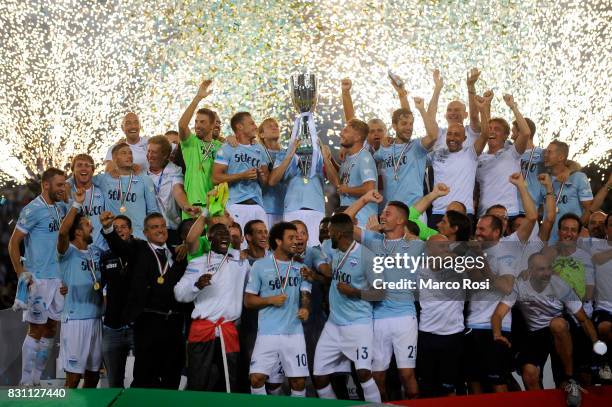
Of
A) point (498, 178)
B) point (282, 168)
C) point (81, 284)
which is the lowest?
point (81, 284)

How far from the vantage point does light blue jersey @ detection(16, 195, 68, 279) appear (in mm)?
8359

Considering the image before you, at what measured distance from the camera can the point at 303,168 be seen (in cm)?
834

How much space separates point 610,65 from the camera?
11.6m

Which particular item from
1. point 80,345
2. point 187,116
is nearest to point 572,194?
point 187,116

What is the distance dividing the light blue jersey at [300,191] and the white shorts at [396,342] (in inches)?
62.2

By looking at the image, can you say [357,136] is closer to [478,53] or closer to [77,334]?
[77,334]

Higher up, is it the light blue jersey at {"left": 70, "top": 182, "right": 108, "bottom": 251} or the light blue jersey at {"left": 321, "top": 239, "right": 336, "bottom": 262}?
the light blue jersey at {"left": 70, "top": 182, "right": 108, "bottom": 251}

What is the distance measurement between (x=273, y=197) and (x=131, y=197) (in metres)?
1.15

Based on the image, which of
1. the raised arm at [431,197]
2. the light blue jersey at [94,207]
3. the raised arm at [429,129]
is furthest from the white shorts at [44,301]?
the raised arm at [429,129]

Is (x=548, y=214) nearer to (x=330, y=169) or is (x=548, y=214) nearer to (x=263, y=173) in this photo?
(x=330, y=169)

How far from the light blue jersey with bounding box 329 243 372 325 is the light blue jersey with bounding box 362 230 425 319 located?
0.26ft

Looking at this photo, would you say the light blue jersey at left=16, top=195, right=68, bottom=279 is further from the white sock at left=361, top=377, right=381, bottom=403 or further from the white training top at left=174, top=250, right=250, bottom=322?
the white sock at left=361, top=377, right=381, bottom=403

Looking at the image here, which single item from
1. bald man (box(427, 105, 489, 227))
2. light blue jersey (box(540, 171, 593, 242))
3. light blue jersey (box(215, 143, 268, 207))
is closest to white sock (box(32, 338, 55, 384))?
light blue jersey (box(215, 143, 268, 207))

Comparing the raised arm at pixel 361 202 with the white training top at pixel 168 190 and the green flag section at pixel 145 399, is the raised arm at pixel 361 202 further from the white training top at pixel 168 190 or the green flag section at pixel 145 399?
the white training top at pixel 168 190
